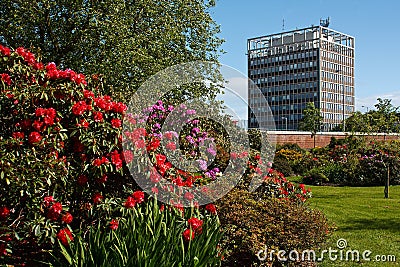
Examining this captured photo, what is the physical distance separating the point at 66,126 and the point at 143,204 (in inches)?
44.8

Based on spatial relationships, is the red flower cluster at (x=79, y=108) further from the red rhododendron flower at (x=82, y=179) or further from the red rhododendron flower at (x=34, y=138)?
the red rhododendron flower at (x=82, y=179)

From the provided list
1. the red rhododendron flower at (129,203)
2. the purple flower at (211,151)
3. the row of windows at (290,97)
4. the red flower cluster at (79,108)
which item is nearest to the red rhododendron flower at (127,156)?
the red rhododendron flower at (129,203)

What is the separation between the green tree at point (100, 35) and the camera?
12734 mm

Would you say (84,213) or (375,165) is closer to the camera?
(84,213)

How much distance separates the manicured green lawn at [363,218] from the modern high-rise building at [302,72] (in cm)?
9272

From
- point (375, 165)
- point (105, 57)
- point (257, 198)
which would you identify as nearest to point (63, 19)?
point (105, 57)

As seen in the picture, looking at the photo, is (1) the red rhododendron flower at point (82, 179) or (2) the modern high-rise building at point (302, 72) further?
(2) the modern high-rise building at point (302, 72)

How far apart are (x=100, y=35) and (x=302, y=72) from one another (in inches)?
3936

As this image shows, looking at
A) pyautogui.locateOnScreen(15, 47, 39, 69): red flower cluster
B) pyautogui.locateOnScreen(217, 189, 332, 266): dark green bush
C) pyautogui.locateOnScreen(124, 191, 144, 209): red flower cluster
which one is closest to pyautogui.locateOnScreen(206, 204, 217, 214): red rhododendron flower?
pyautogui.locateOnScreen(217, 189, 332, 266): dark green bush

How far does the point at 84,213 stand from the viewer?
5.36 metres

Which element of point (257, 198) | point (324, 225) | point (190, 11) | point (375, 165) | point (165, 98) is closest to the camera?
point (324, 225)

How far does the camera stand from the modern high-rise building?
10781cm

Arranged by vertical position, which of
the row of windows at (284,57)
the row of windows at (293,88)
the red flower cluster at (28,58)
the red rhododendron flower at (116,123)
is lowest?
the red rhododendron flower at (116,123)

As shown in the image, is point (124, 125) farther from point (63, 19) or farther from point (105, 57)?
point (63, 19)
